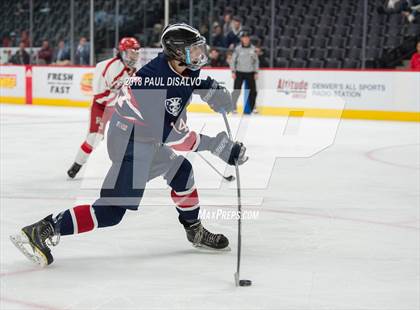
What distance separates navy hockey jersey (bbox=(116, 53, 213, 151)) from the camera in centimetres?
424

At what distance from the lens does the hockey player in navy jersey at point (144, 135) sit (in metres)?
4.22

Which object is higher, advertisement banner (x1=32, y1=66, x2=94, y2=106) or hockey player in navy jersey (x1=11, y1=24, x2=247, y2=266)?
hockey player in navy jersey (x1=11, y1=24, x2=247, y2=266)

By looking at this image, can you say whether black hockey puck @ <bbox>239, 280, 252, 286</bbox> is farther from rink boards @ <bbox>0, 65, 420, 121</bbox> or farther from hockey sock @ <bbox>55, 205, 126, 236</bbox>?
rink boards @ <bbox>0, 65, 420, 121</bbox>

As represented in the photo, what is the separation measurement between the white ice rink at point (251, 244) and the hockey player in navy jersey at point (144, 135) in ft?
0.78

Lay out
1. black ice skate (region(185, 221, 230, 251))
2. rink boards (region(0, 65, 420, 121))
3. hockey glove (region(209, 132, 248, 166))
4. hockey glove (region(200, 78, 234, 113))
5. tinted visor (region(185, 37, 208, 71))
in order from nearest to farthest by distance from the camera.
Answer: tinted visor (region(185, 37, 208, 71))
hockey glove (region(209, 132, 248, 166))
hockey glove (region(200, 78, 234, 113))
black ice skate (region(185, 221, 230, 251))
rink boards (region(0, 65, 420, 121))

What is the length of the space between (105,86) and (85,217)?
367 cm

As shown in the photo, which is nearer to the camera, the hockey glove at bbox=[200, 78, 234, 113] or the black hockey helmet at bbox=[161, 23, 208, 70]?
the black hockey helmet at bbox=[161, 23, 208, 70]

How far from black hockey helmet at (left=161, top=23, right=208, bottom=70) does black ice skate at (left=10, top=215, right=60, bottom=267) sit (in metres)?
1.07

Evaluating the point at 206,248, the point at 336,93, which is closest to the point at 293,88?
the point at 336,93

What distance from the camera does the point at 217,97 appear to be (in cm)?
447

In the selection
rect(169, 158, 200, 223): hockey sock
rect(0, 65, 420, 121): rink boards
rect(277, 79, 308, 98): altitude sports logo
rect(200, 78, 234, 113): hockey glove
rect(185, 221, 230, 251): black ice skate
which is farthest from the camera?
rect(277, 79, 308, 98): altitude sports logo

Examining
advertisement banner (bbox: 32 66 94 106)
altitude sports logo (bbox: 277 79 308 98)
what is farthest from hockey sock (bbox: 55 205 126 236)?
advertisement banner (bbox: 32 66 94 106)

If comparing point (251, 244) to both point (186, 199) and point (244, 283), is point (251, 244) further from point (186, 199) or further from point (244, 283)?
point (244, 283)

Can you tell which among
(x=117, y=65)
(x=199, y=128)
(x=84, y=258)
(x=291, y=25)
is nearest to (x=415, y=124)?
(x=199, y=128)
